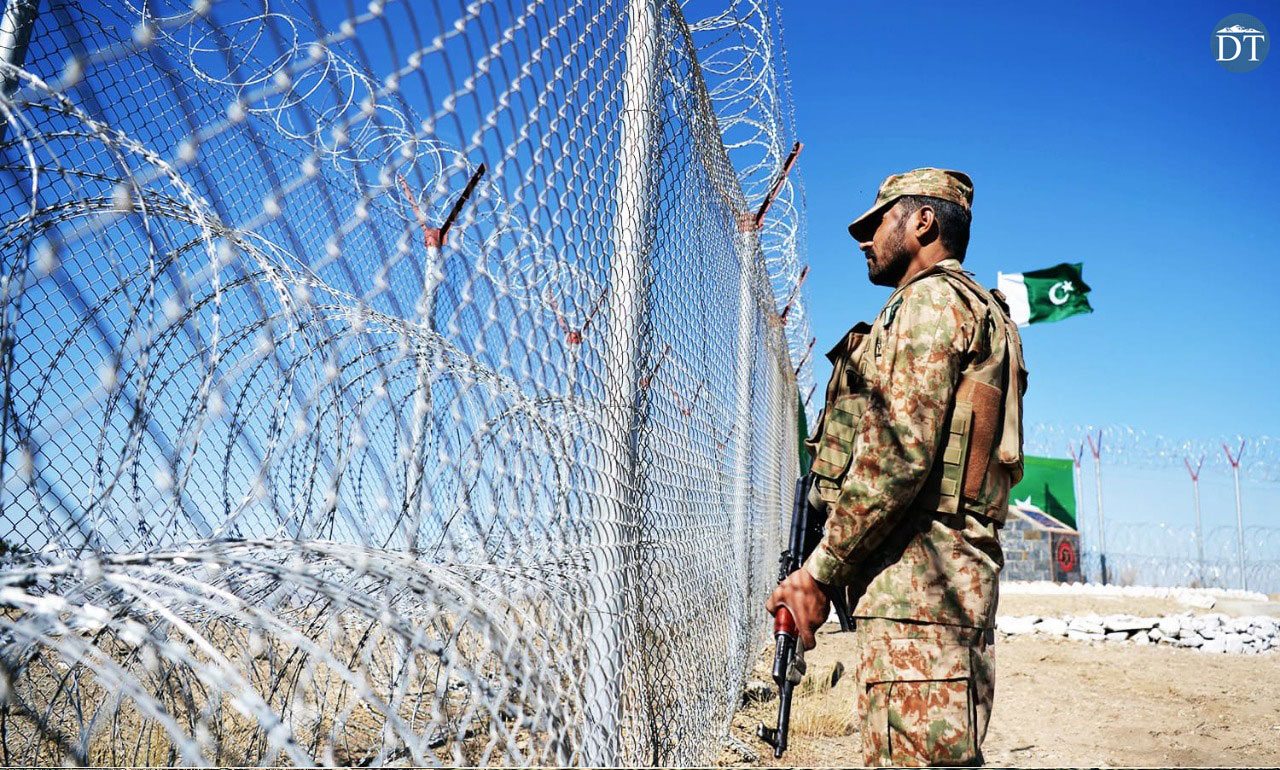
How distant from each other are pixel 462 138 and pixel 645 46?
887 mm

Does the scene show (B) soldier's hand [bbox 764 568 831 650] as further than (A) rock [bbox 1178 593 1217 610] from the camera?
No

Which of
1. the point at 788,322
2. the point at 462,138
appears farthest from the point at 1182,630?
the point at 462,138

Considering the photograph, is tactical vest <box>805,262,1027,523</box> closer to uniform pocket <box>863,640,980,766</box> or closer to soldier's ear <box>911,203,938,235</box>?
soldier's ear <box>911,203,938,235</box>

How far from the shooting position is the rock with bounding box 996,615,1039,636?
10250mm

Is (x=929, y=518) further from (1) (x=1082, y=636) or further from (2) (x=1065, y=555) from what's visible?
(2) (x=1065, y=555)

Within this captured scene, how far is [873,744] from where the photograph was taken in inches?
77.3

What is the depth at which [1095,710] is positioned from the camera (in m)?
6.05

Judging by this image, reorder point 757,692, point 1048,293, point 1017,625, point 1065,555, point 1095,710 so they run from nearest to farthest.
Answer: point 757,692
point 1095,710
point 1017,625
point 1048,293
point 1065,555

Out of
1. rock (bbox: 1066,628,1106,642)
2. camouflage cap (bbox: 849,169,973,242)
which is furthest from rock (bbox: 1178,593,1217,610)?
camouflage cap (bbox: 849,169,973,242)

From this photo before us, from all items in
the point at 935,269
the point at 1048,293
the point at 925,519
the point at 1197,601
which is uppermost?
the point at 1048,293

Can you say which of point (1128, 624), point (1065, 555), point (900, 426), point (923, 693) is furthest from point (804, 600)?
point (1065, 555)

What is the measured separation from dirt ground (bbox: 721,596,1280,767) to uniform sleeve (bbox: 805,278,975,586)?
65.1 inches

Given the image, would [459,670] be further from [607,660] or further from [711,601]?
[711,601]

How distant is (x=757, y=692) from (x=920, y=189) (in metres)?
3.56
